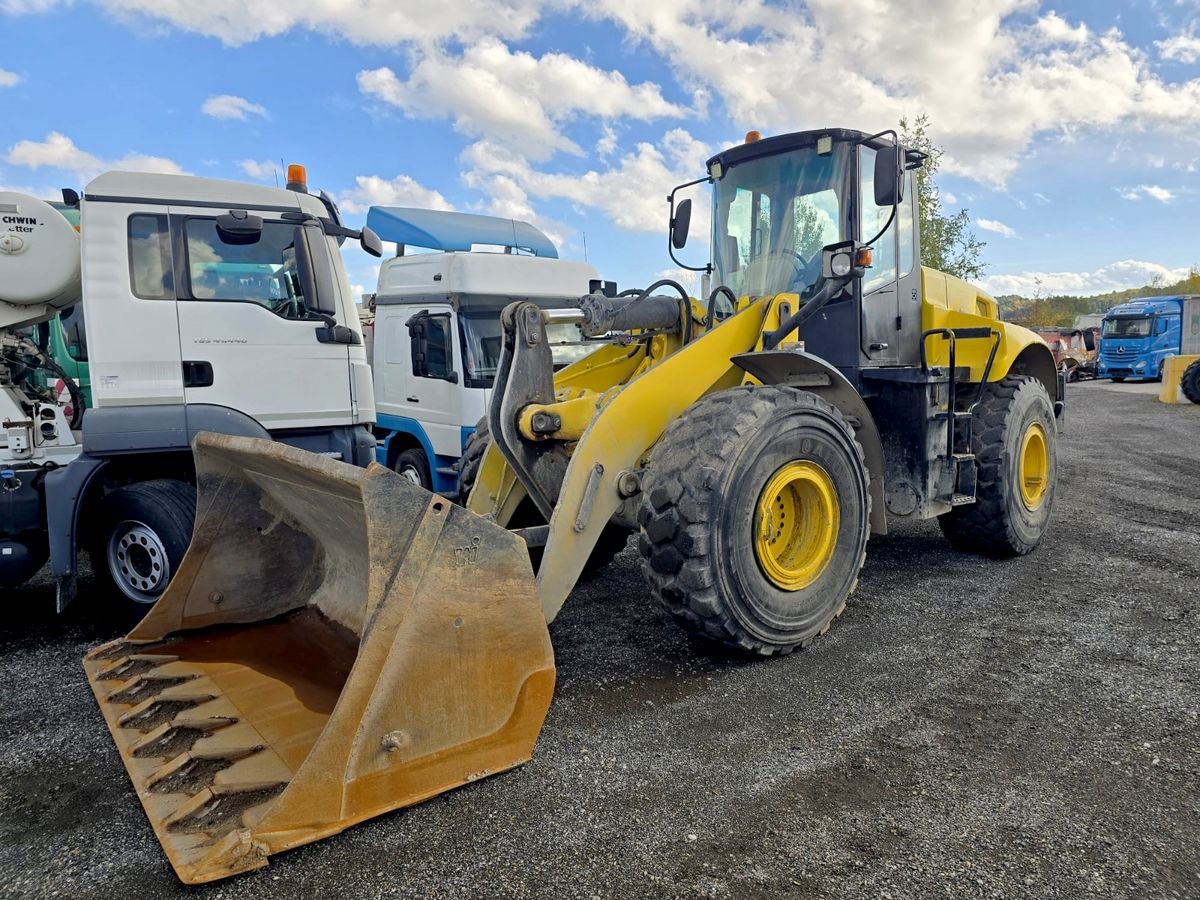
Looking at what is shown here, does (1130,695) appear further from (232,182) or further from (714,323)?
(232,182)

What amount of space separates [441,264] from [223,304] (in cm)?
316

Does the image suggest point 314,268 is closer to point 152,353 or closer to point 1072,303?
point 152,353

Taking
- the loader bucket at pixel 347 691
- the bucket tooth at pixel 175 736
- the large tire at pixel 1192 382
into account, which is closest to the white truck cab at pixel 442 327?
the loader bucket at pixel 347 691

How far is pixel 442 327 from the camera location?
7.88 metres

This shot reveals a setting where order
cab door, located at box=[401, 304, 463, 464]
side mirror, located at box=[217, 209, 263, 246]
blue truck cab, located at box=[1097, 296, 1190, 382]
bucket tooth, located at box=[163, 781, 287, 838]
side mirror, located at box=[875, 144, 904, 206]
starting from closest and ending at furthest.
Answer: bucket tooth, located at box=[163, 781, 287, 838] < side mirror, located at box=[875, 144, 904, 206] < side mirror, located at box=[217, 209, 263, 246] < cab door, located at box=[401, 304, 463, 464] < blue truck cab, located at box=[1097, 296, 1190, 382]

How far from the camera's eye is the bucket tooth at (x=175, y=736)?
2.70m

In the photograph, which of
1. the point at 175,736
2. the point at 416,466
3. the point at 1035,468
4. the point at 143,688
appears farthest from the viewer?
the point at 416,466

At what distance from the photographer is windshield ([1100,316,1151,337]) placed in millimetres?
27622

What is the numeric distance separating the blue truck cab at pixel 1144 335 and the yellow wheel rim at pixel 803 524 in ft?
96.1

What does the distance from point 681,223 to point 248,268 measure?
2774 mm

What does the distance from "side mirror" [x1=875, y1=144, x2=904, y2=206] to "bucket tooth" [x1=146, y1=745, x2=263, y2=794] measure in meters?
3.73

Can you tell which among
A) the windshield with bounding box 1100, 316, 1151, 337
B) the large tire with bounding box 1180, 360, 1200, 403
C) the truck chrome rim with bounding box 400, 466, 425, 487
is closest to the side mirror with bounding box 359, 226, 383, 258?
the truck chrome rim with bounding box 400, 466, 425, 487

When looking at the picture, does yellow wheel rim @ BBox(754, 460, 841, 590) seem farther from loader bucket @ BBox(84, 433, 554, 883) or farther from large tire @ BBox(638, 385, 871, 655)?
loader bucket @ BBox(84, 433, 554, 883)

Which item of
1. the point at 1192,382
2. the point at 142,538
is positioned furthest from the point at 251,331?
the point at 1192,382
